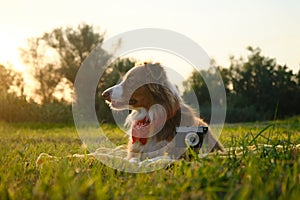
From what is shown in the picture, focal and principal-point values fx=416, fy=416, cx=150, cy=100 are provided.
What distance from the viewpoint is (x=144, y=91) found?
15.7 ft

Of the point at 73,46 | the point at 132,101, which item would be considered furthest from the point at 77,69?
the point at 132,101

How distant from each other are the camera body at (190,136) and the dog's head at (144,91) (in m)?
0.44

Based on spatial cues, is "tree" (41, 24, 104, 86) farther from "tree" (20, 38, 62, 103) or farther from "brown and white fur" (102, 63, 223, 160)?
"brown and white fur" (102, 63, 223, 160)

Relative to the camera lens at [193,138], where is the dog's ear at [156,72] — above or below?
above

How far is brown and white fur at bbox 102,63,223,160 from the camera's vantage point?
4.49m

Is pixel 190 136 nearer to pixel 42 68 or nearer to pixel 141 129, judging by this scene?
pixel 141 129

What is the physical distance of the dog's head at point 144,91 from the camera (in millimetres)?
4746

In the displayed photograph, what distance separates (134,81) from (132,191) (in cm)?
303

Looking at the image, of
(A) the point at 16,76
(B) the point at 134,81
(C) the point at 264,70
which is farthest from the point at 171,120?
(C) the point at 264,70

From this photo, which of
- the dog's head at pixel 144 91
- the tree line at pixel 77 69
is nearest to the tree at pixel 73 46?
the tree line at pixel 77 69

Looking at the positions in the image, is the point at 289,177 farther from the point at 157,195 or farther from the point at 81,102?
the point at 81,102

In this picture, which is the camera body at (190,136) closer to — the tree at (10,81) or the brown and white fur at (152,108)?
the brown and white fur at (152,108)

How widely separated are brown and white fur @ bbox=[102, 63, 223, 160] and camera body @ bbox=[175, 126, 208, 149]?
0.27 feet

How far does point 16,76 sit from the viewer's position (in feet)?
73.8
